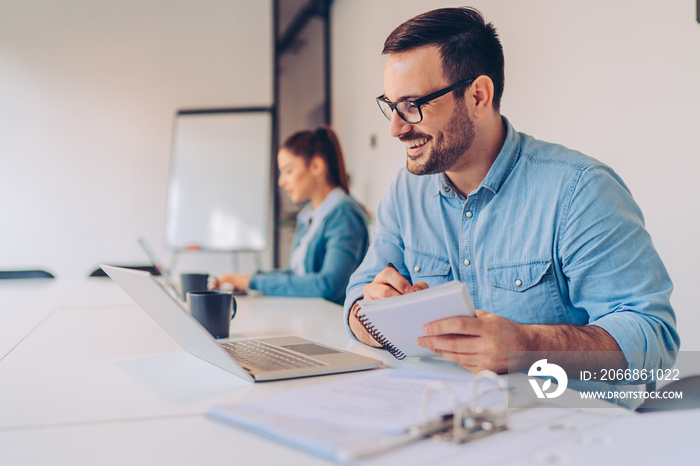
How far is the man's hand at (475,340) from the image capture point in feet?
2.78

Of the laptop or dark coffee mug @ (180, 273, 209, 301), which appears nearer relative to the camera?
the laptop

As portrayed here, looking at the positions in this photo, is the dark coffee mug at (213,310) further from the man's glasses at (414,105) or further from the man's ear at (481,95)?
the man's ear at (481,95)

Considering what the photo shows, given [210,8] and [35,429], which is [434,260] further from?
[210,8]

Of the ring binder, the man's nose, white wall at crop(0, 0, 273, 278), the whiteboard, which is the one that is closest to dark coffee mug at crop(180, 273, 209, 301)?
the man's nose

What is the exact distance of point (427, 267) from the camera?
55.1 inches

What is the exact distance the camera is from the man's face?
1295mm

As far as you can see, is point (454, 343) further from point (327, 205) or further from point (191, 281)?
point (327, 205)

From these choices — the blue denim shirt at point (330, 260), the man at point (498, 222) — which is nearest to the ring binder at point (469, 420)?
the man at point (498, 222)

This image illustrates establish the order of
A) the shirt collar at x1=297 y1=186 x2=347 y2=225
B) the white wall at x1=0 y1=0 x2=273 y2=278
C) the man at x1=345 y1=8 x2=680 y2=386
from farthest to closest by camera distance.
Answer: the white wall at x1=0 y1=0 x2=273 y2=278 → the shirt collar at x1=297 y1=186 x2=347 y2=225 → the man at x1=345 y1=8 x2=680 y2=386

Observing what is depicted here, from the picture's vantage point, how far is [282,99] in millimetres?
5184

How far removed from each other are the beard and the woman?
37.4 inches

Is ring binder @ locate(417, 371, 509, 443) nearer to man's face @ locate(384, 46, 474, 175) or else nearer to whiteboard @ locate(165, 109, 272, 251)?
man's face @ locate(384, 46, 474, 175)

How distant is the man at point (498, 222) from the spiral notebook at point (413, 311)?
14 cm

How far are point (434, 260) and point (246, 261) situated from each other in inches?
147
